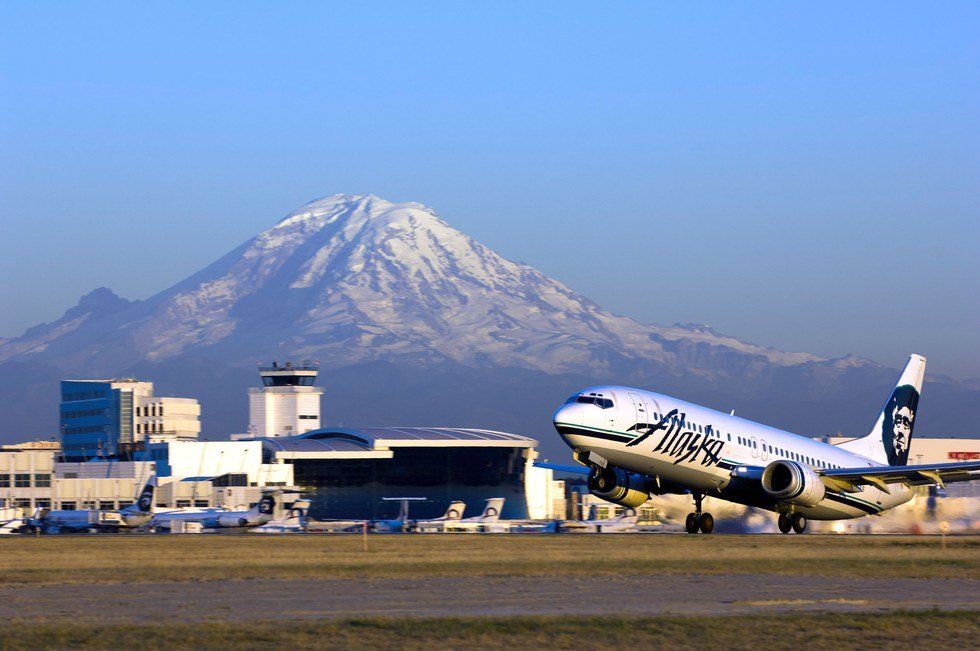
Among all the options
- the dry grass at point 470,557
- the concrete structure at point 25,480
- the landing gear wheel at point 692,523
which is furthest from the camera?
the concrete structure at point 25,480

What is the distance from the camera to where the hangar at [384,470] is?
188 m

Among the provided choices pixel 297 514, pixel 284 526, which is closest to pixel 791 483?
pixel 284 526

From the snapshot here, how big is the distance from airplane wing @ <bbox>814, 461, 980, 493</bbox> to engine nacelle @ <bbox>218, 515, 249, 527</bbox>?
52.1 m

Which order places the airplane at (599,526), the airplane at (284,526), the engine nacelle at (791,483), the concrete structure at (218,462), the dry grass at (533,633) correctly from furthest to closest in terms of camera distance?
the concrete structure at (218,462), the airplane at (284,526), the airplane at (599,526), the engine nacelle at (791,483), the dry grass at (533,633)

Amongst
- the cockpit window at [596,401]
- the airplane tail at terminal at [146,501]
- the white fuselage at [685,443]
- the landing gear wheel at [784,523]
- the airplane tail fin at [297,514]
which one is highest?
the cockpit window at [596,401]

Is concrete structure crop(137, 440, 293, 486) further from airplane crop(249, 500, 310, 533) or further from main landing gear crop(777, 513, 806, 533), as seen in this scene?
main landing gear crop(777, 513, 806, 533)

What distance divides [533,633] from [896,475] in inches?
1665

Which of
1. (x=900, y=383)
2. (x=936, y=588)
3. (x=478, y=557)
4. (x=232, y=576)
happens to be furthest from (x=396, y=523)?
(x=936, y=588)

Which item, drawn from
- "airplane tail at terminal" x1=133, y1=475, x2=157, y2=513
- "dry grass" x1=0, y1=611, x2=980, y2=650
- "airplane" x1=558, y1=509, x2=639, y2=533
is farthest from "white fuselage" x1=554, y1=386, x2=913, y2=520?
"airplane tail at terminal" x1=133, y1=475, x2=157, y2=513

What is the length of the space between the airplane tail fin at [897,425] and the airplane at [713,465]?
523 centimetres

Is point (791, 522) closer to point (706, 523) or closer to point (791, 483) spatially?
point (706, 523)

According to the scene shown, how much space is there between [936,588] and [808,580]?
352 cm

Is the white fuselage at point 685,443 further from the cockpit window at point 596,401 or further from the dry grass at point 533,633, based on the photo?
the dry grass at point 533,633

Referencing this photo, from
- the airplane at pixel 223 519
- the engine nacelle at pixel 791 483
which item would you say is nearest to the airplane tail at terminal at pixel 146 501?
the airplane at pixel 223 519
